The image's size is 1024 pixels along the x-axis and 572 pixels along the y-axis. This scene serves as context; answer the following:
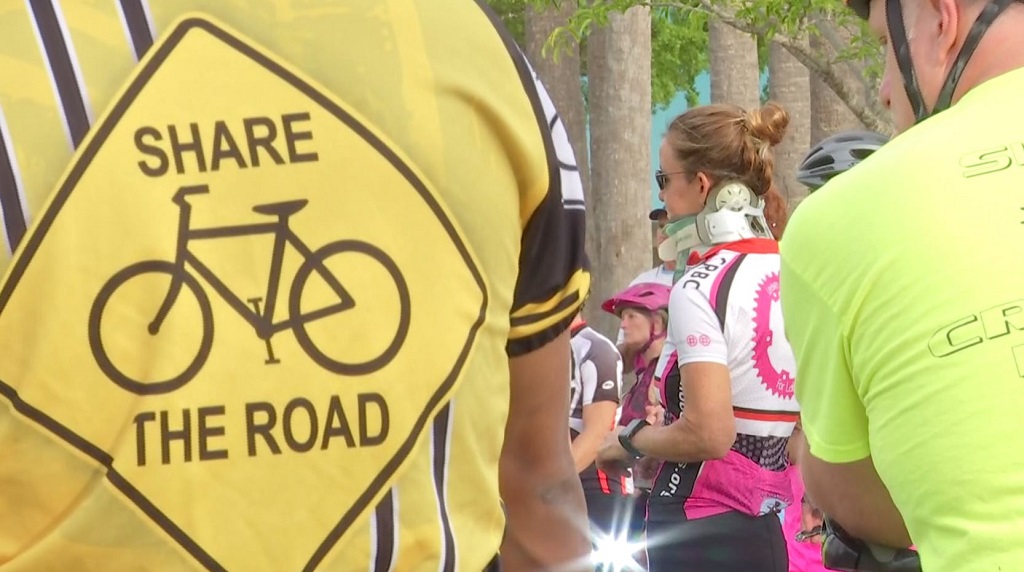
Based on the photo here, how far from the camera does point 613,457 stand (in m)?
6.64

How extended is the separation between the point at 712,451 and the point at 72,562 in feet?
13.3

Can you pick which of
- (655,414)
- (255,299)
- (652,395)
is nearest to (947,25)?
(255,299)

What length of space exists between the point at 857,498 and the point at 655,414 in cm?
417

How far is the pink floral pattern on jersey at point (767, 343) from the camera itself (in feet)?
17.3

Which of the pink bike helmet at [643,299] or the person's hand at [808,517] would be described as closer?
the person's hand at [808,517]

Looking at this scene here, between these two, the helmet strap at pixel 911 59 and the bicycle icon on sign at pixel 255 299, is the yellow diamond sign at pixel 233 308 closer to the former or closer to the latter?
the bicycle icon on sign at pixel 255 299

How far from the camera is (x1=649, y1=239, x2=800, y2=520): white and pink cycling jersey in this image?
17.2 feet

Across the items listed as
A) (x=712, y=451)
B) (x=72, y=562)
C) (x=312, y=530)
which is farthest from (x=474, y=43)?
(x=712, y=451)

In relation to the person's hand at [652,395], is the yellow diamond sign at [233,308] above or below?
above

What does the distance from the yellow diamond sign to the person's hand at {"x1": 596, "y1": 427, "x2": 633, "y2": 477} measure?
16.1 feet

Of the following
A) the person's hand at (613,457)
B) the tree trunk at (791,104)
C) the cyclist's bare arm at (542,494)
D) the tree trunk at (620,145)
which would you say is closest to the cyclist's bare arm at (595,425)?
the person's hand at (613,457)

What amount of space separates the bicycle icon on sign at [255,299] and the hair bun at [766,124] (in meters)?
4.39

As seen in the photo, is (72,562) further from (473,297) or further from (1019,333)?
(1019,333)

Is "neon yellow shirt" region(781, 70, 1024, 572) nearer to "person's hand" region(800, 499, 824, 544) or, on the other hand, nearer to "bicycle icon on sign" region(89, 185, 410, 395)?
"bicycle icon on sign" region(89, 185, 410, 395)
